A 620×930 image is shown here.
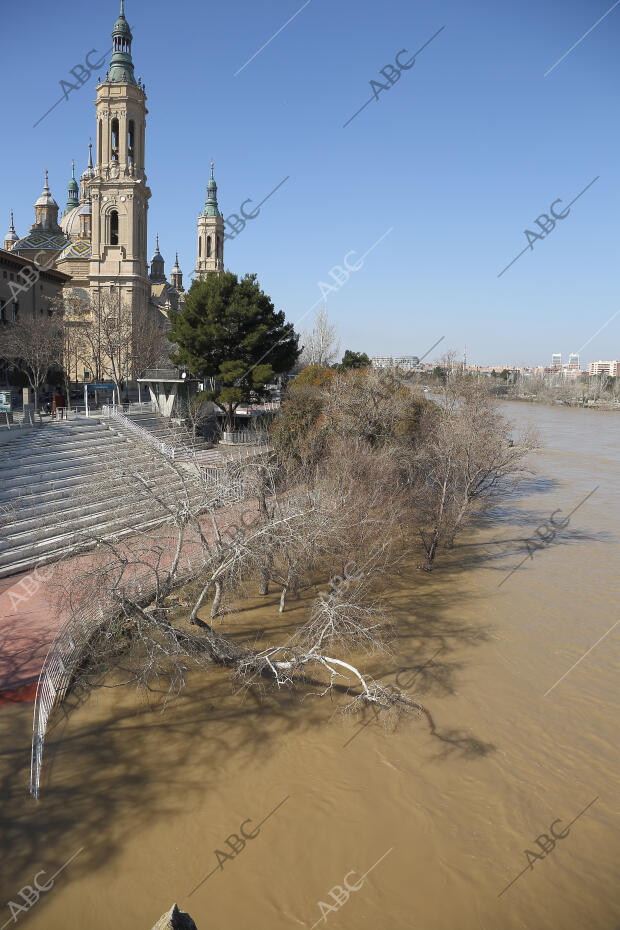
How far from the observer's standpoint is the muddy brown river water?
7262 millimetres

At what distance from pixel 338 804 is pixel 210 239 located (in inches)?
2669

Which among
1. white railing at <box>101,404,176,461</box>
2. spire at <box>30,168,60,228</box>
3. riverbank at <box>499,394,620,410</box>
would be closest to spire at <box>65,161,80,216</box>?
spire at <box>30,168,60,228</box>

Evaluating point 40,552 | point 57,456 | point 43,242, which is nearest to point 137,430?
point 57,456

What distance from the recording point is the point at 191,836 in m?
8.05

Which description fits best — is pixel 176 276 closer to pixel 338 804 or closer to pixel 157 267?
pixel 157 267

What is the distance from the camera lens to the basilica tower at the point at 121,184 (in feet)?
133

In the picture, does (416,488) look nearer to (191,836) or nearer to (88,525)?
(88,525)

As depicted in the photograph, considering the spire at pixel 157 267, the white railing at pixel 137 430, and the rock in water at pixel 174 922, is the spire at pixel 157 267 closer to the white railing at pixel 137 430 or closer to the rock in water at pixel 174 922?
the white railing at pixel 137 430

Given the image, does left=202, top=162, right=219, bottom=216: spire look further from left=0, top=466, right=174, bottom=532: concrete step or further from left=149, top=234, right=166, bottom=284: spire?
left=0, top=466, right=174, bottom=532: concrete step

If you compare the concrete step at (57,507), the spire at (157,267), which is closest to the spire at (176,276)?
the spire at (157,267)

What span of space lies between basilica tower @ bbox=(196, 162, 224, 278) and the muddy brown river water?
62.2 m

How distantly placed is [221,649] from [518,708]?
19.3ft

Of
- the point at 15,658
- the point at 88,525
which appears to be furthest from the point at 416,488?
the point at 15,658

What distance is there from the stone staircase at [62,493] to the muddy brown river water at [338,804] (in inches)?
203
